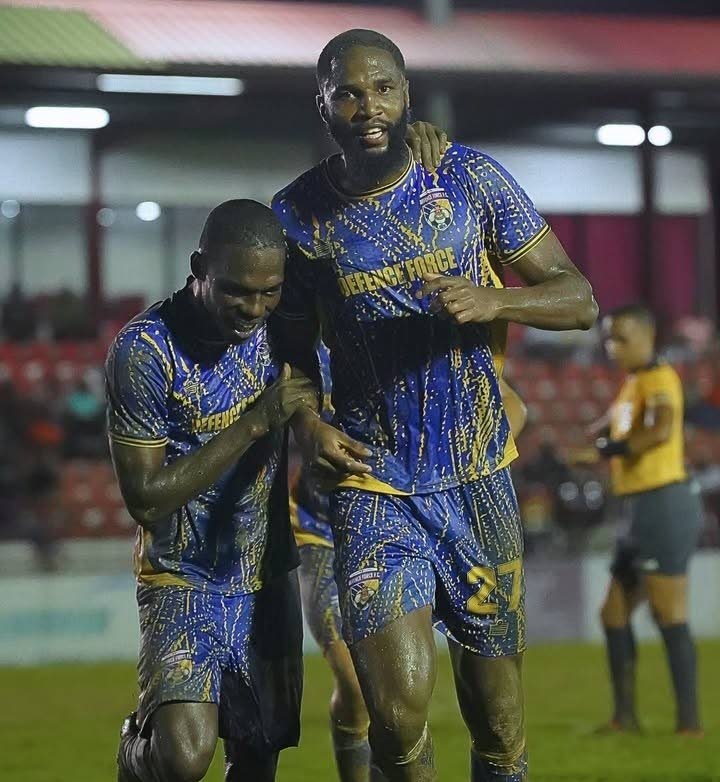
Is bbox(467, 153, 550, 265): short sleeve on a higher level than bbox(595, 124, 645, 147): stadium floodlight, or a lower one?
lower

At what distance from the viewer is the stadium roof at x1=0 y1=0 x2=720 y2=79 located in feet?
46.8

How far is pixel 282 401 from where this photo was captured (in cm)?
393

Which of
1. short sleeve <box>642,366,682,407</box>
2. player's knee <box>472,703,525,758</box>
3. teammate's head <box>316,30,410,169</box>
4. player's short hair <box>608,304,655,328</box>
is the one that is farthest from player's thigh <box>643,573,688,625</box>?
teammate's head <box>316,30,410,169</box>

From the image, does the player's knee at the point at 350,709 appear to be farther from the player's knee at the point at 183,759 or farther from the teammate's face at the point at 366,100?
the teammate's face at the point at 366,100

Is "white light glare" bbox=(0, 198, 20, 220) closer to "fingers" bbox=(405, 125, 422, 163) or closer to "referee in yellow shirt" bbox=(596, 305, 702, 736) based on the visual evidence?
"referee in yellow shirt" bbox=(596, 305, 702, 736)

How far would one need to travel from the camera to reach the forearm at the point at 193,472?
3832 mm

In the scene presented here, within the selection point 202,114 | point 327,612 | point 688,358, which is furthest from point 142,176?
point 327,612

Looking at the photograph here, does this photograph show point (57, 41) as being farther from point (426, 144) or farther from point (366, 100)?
point (366, 100)

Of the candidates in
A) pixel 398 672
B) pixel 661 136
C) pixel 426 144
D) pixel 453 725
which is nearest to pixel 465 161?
pixel 426 144

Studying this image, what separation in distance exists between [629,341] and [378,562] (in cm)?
376

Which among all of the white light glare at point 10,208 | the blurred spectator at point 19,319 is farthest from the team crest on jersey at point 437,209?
the white light glare at point 10,208

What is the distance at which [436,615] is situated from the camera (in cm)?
421

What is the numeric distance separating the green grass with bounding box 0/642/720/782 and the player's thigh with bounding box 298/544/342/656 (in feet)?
4.11

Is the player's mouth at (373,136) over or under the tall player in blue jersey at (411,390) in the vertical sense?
over
